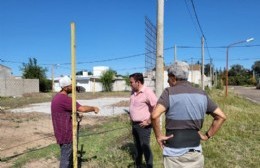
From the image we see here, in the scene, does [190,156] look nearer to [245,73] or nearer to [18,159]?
[18,159]

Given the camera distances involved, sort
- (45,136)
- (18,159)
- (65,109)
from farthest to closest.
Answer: (45,136) < (18,159) < (65,109)

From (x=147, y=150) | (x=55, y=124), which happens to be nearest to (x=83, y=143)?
(x=147, y=150)

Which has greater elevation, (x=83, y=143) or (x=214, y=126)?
(x=214, y=126)

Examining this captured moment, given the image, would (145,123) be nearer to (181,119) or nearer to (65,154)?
(65,154)

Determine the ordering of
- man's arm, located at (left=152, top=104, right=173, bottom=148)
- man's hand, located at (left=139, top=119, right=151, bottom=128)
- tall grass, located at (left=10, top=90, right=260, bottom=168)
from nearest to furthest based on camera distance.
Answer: man's arm, located at (left=152, top=104, right=173, bottom=148) < man's hand, located at (left=139, top=119, right=151, bottom=128) < tall grass, located at (left=10, top=90, right=260, bottom=168)

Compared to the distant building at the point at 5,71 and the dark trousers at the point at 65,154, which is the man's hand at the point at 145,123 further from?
the distant building at the point at 5,71

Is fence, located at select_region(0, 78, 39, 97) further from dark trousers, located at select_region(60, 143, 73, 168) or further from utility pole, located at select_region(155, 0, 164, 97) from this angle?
dark trousers, located at select_region(60, 143, 73, 168)

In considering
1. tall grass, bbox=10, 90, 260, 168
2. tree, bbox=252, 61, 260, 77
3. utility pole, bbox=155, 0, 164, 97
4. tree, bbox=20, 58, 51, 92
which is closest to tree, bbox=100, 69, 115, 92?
tree, bbox=20, 58, 51, 92

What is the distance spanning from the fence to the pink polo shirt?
3437cm

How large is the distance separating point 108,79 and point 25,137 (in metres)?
52.6

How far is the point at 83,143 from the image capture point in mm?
9227

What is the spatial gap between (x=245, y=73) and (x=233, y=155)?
423ft

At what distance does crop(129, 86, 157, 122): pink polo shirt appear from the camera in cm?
647

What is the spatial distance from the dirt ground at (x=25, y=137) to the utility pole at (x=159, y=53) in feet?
9.71
